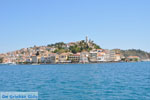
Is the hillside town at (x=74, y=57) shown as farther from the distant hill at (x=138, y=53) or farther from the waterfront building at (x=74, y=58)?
the distant hill at (x=138, y=53)

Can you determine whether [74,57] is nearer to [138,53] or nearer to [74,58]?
[74,58]

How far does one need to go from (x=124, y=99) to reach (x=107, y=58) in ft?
302

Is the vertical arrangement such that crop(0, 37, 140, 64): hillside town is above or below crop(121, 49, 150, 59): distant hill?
below

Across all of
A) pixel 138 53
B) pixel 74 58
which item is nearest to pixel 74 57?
pixel 74 58

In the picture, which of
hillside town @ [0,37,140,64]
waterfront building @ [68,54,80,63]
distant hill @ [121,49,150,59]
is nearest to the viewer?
waterfront building @ [68,54,80,63]

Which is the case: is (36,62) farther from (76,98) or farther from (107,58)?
(76,98)

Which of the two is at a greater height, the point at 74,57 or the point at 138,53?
the point at 138,53

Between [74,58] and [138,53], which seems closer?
[74,58]

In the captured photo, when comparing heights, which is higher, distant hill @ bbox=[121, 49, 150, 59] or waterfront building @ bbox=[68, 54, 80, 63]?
distant hill @ bbox=[121, 49, 150, 59]

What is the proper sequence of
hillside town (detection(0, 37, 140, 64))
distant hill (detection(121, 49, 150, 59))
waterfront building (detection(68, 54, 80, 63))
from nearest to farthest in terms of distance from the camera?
waterfront building (detection(68, 54, 80, 63)) → hillside town (detection(0, 37, 140, 64)) → distant hill (detection(121, 49, 150, 59))

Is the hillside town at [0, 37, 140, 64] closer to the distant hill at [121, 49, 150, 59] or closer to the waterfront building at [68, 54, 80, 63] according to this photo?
the waterfront building at [68, 54, 80, 63]

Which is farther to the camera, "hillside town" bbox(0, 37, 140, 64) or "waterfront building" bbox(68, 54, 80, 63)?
"hillside town" bbox(0, 37, 140, 64)

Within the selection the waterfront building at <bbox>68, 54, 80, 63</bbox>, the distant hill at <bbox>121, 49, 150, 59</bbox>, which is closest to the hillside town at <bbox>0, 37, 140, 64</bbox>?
the waterfront building at <bbox>68, 54, 80, 63</bbox>

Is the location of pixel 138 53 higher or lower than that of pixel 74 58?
higher
